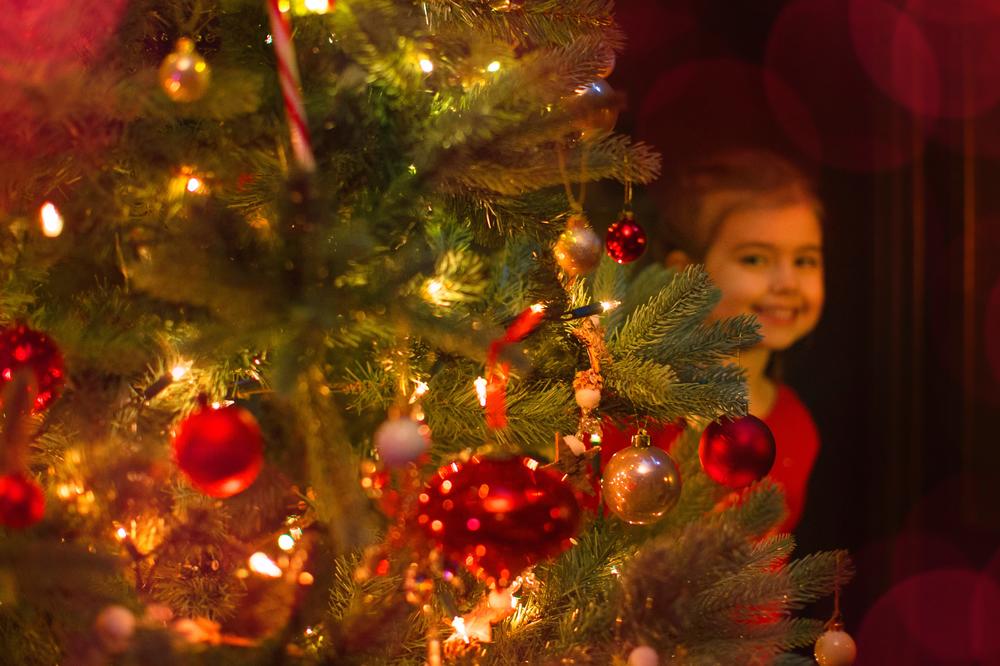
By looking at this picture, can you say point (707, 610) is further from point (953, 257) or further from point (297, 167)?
point (953, 257)

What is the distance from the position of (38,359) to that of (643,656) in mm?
428

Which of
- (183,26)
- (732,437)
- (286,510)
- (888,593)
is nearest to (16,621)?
(286,510)

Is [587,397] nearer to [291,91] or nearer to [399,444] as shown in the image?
[399,444]

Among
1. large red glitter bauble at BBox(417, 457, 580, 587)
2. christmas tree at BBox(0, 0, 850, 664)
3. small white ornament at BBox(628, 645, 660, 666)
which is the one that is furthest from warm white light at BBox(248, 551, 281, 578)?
small white ornament at BBox(628, 645, 660, 666)

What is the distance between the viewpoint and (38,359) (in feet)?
1.90

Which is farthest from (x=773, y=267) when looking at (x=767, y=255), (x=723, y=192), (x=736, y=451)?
(x=736, y=451)

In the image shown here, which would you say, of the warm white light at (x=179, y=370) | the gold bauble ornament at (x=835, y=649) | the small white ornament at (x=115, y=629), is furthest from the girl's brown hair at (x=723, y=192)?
the small white ornament at (x=115, y=629)

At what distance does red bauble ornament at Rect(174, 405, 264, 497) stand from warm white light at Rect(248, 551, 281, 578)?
0.11 metres

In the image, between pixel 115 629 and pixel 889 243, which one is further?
pixel 889 243

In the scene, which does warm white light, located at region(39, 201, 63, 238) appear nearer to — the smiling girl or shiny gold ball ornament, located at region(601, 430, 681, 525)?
shiny gold ball ornament, located at region(601, 430, 681, 525)

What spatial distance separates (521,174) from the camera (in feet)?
1.89

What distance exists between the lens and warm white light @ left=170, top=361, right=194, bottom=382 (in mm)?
577

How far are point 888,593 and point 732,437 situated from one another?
53.4 inches

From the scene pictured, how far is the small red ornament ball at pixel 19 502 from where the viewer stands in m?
0.52
